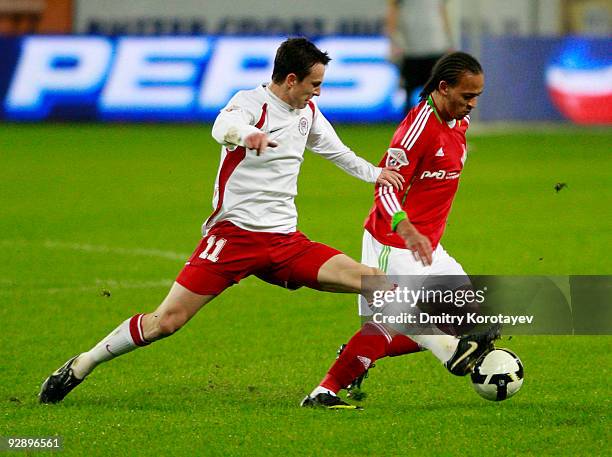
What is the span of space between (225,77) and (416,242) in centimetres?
1977

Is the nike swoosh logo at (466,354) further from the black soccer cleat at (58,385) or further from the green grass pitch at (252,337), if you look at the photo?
the black soccer cleat at (58,385)

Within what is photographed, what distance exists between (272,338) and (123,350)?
A: 1878 mm

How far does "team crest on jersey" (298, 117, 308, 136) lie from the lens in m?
6.27

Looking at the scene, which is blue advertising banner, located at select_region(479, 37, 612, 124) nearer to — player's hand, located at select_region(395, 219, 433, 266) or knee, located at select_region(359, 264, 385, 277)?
knee, located at select_region(359, 264, 385, 277)

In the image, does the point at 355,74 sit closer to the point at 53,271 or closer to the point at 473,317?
the point at 53,271

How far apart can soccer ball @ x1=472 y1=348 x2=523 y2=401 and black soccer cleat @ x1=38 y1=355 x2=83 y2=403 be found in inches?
72.7

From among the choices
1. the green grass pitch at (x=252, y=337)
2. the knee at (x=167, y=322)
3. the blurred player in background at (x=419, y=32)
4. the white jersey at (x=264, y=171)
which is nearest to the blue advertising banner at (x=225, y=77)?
the blurred player in background at (x=419, y=32)

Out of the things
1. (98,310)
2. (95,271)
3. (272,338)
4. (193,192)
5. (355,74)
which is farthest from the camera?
(355,74)

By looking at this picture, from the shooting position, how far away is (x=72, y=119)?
26.2m

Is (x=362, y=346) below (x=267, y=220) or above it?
below

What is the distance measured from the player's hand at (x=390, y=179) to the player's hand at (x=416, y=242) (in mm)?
254

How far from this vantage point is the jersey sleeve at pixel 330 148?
6.39 m

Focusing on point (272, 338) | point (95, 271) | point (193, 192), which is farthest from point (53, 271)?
point (193, 192)

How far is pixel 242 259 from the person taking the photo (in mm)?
6199
